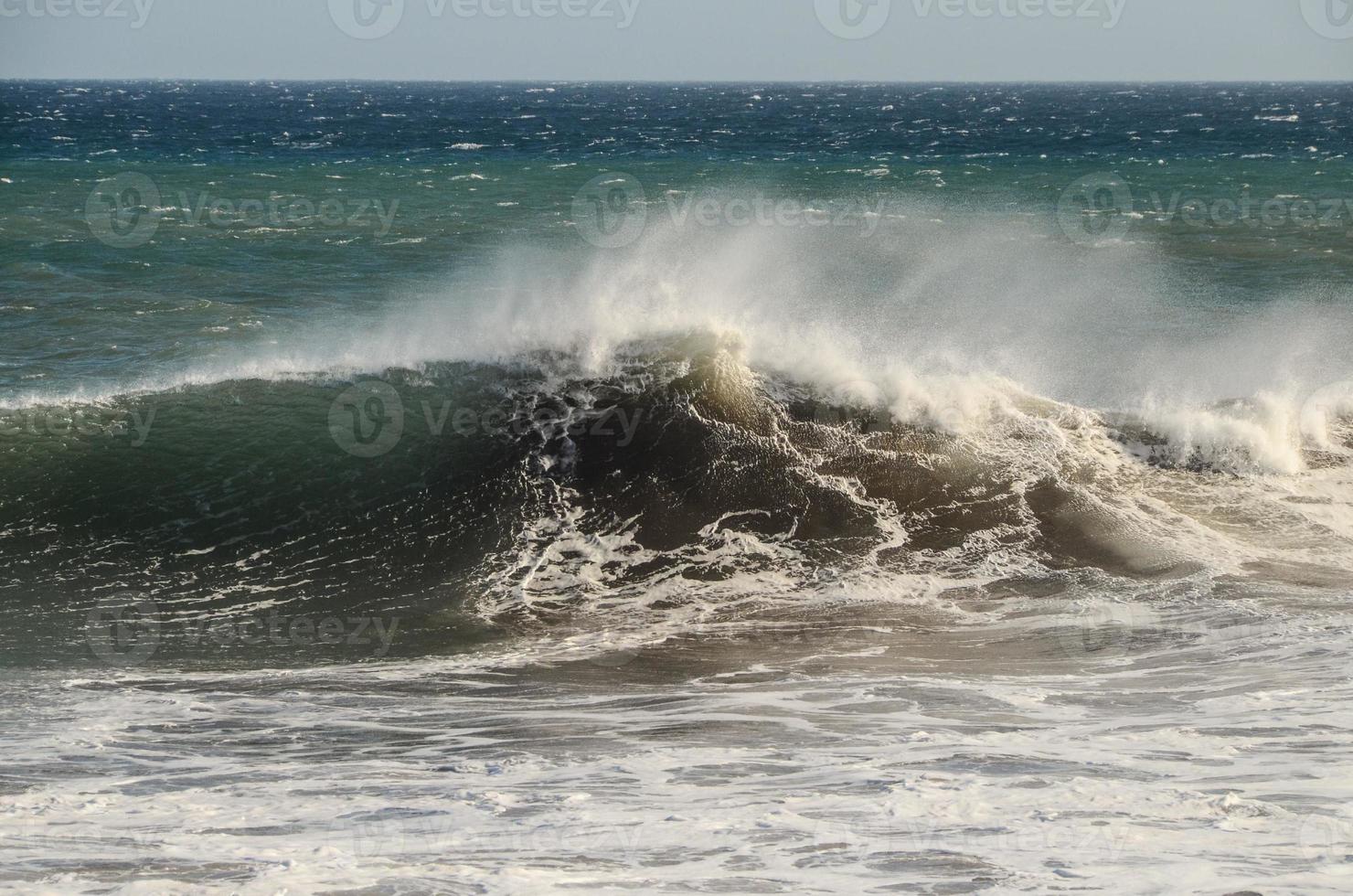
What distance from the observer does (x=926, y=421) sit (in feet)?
39.9

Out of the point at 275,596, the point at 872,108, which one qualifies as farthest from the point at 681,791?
the point at 872,108

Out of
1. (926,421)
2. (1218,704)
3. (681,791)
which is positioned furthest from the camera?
(926,421)

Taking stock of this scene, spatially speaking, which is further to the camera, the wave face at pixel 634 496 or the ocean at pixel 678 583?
the wave face at pixel 634 496

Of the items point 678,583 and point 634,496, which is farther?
point 634,496

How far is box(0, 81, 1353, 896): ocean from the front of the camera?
552 centimetres

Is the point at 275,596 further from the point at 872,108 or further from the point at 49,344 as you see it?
the point at 872,108

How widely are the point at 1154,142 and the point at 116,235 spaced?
198ft

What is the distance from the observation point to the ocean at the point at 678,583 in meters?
5.52

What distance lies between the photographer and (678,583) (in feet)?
32.1

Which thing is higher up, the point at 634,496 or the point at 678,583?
the point at 634,496

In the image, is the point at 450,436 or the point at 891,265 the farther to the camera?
the point at 891,265

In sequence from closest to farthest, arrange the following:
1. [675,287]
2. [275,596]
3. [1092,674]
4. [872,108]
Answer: [1092,674]
[275,596]
[675,287]
[872,108]

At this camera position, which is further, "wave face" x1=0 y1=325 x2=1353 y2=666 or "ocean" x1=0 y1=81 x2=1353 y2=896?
"wave face" x1=0 y1=325 x2=1353 y2=666

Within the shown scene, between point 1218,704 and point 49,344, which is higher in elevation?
point 49,344
